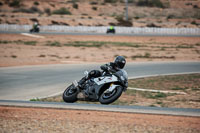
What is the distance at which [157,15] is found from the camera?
91.6m

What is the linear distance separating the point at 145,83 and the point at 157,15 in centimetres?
7750

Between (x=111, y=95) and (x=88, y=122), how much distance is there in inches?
→ 77.1

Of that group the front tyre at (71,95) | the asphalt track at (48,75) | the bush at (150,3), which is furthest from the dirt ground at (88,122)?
the bush at (150,3)

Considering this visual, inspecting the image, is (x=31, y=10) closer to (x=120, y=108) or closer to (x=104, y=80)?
(x=104, y=80)

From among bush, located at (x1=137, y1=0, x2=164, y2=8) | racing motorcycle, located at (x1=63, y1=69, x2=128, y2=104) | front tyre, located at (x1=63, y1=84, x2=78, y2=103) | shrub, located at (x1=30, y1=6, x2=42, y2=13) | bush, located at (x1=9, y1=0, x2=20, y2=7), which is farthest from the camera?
bush, located at (x1=137, y1=0, x2=164, y2=8)

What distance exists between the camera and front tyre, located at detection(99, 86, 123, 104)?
10.1m

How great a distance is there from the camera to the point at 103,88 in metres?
10.6

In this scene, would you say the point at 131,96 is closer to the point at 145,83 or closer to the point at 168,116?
the point at 145,83

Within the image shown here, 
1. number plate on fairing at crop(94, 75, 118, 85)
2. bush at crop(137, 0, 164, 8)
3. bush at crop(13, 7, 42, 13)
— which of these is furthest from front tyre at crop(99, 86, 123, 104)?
bush at crop(137, 0, 164, 8)

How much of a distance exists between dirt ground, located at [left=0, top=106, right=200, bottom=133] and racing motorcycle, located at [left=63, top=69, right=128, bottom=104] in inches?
39.9

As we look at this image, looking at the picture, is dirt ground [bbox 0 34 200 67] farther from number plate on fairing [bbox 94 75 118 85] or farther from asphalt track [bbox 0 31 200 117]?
number plate on fairing [bbox 94 75 118 85]

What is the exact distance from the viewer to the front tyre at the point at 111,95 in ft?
33.0

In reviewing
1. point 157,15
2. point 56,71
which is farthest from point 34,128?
point 157,15

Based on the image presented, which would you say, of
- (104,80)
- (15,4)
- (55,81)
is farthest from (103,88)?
(15,4)
